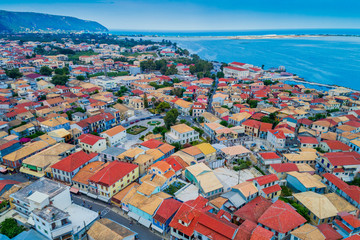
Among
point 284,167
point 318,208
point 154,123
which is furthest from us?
point 154,123

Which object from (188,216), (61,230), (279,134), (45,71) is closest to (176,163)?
(188,216)

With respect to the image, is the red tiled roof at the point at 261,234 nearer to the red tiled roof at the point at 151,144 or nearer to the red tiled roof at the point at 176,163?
the red tiled roof at the point at 176,163

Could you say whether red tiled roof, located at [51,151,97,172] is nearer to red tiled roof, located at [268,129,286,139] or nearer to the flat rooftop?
the flat rooftop

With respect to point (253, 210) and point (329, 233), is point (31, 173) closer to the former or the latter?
point (253, 210)

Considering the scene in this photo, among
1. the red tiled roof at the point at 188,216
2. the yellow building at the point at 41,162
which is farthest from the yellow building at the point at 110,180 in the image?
the red tiled roof at the point at 188,216

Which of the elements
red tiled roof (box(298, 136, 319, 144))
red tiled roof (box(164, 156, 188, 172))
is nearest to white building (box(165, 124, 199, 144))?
red tiled roof (box(164, 156, 188, 172))

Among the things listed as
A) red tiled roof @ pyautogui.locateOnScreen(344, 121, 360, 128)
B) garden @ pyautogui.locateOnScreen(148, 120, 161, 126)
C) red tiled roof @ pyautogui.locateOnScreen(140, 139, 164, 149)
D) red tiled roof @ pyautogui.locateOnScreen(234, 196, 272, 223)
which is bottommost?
garden @ pyautogui.locateOnScreen(148, 120, 161, 126)

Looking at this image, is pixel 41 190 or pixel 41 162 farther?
pixel 41 162

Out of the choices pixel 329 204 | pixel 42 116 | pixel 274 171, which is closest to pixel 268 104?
pixel 274 171
